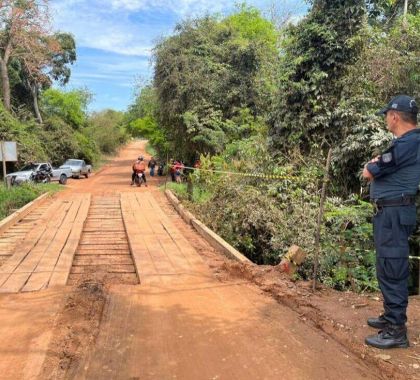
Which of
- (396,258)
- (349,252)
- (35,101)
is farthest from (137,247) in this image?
(35,101)

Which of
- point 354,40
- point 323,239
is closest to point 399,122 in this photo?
point 323,239

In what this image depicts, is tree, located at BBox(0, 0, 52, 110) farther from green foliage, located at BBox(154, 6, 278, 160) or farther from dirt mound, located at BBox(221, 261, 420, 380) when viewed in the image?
dirt mound, located at BBox(221, 261, 420, 380)

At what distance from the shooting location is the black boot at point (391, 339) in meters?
3.57

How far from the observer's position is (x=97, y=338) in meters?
3.76

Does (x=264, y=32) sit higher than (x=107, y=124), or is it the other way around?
(x=264, y=32)

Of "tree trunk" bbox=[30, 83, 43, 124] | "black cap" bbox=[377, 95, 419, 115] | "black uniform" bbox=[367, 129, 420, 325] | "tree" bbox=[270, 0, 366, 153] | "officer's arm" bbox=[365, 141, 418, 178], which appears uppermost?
"tree trunk" bbox=[30, 83, 43, 124]

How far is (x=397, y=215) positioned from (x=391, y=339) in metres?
0.96

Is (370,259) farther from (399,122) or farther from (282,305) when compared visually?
(399,122)

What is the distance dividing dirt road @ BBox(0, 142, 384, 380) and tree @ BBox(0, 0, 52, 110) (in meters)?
30.0

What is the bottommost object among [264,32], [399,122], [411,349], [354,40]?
[411,349]

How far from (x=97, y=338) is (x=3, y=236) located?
5226 millimetres

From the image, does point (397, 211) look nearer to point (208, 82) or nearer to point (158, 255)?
point (158, 255)

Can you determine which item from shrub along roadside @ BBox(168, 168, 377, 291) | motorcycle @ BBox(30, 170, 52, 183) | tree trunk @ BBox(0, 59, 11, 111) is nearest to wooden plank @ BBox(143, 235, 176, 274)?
shrub along roadside @ BBox(168, 168, 377, 291)

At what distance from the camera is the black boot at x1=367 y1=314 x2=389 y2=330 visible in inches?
154
